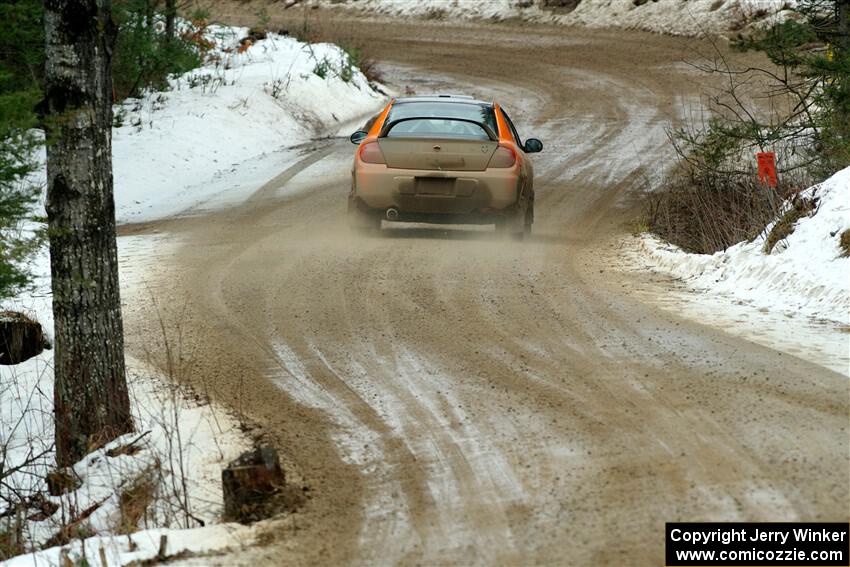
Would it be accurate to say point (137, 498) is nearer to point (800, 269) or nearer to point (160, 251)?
point (800, 269)

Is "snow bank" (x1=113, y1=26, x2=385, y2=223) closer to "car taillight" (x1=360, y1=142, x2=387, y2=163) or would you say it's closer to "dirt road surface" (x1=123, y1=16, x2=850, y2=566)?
"dirt road surface" (x1=123, y1=16, x2=850, y2=566)

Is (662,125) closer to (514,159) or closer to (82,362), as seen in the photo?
(514,159)

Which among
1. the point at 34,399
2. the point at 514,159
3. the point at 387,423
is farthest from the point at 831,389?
the point at 514,159

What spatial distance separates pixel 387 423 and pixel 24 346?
4031 mm

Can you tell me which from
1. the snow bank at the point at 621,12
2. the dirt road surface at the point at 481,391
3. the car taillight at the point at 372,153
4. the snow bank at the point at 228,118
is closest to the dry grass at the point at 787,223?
the dirt road surface at the point at 481,391

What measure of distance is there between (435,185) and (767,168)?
3568mm

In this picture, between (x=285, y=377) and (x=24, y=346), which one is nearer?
(x=285, y=377)

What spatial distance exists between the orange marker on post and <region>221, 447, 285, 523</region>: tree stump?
772cm

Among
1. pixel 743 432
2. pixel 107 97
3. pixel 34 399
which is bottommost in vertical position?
pixel 34 399

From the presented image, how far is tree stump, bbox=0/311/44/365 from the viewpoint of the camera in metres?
10.0

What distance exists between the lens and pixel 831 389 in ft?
25.1

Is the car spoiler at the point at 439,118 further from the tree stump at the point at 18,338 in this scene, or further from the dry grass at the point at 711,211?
the tree stump at the point at 18,338

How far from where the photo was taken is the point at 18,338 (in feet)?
33.1

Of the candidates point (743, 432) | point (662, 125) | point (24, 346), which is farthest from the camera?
point (662, 125)
